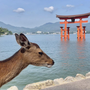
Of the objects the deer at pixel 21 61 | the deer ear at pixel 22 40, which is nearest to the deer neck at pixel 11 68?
the deer at pixel 21 61

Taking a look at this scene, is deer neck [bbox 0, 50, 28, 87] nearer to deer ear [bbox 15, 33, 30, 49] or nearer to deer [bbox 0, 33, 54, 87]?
deer [bbox 0, 33, 54, 87]

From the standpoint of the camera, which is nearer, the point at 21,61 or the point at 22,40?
the point at 22,40

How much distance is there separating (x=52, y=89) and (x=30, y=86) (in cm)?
83

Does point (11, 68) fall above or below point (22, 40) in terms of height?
below

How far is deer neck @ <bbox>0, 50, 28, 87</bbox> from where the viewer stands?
6.92 feet

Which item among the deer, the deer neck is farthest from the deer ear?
the deer neck

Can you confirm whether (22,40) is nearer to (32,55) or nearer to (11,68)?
(32,55)

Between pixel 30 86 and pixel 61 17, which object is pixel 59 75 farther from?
pixel 61 17

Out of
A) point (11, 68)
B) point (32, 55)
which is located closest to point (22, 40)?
point (32, 55)

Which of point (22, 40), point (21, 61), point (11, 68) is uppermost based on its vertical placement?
point (22, 40)

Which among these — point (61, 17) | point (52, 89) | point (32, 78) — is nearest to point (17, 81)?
point (32, 78)

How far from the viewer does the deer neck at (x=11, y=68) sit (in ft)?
6.92

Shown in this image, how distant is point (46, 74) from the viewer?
7.83m

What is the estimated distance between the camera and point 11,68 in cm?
215
